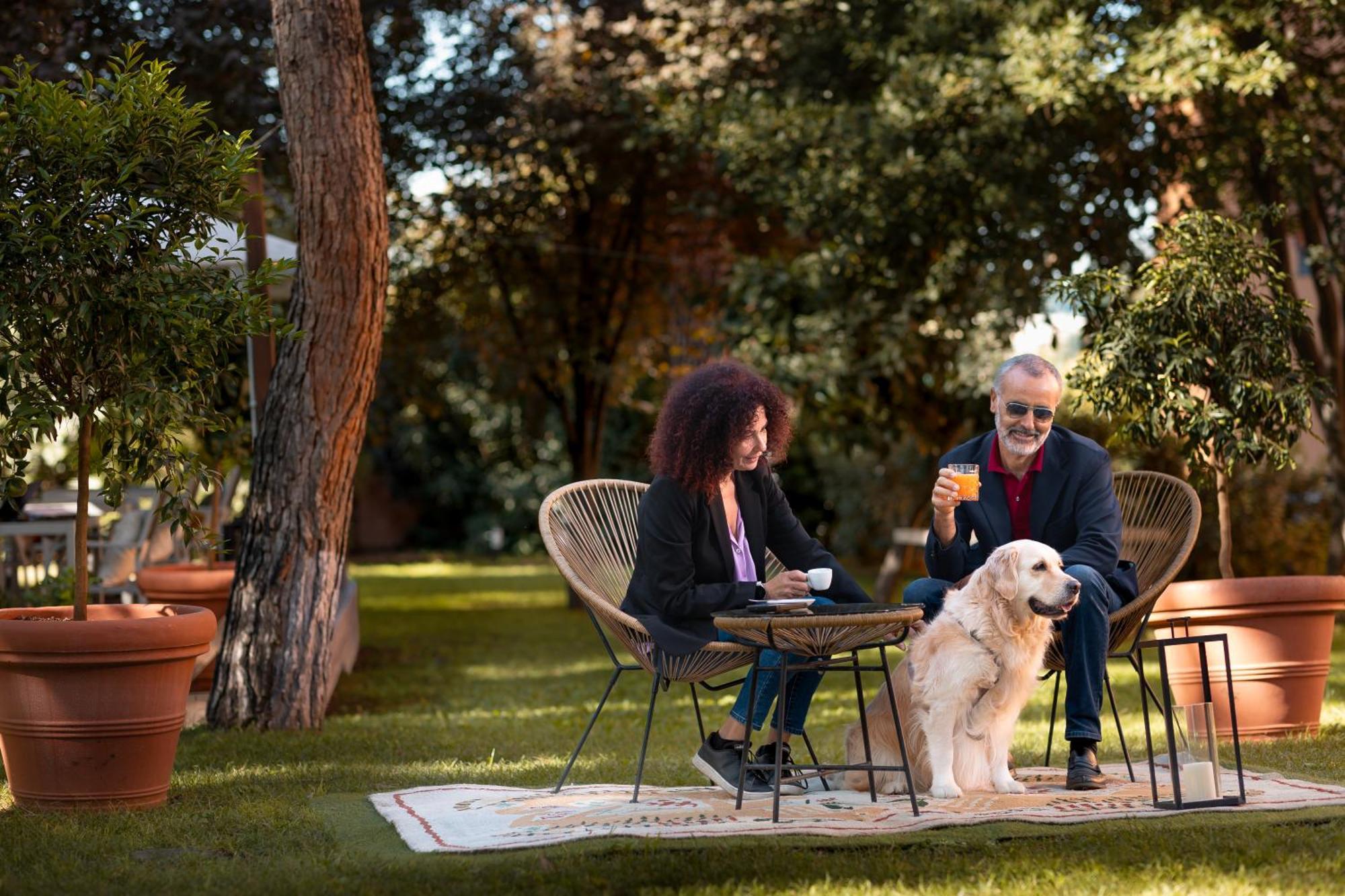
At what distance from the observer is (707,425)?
190 inches

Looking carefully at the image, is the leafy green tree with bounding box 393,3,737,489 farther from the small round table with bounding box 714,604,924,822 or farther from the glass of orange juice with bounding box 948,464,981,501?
the small round table with bounding box 714,604,924,822

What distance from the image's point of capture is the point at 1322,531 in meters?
15.1

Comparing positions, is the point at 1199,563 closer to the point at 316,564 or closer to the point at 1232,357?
the point at 1232,357

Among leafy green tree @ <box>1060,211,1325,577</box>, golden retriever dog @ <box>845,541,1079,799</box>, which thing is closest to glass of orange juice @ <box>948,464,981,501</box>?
golden retriever dog @ <box>845,541,1079,799</box>

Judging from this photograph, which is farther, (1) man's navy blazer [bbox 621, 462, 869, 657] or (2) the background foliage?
(2) the background foliage

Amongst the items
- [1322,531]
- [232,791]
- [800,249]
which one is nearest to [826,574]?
[232,791]

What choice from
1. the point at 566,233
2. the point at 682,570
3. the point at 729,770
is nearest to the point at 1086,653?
the point at 729,770

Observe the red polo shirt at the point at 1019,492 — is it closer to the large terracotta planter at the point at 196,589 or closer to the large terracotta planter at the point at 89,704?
the large terracotta planter at the point at 89,704

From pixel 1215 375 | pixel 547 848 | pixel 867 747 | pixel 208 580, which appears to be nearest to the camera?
pixel 547 848

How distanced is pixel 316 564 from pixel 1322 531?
11522mm

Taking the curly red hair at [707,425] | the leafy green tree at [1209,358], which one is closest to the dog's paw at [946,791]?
the curly red hair at [707,425]

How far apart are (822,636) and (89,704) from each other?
94.1 inches

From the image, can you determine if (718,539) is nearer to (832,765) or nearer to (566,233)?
(832,765)

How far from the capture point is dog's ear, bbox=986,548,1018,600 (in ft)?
15.1
